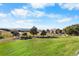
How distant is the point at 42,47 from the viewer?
6.88 feet

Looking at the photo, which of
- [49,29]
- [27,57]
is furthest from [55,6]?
[27,57]

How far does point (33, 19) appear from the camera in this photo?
82.7 inches

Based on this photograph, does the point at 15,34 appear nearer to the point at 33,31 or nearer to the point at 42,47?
the point at 33,31

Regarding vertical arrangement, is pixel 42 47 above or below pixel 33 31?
below

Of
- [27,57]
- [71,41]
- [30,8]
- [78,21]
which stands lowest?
[27,57]

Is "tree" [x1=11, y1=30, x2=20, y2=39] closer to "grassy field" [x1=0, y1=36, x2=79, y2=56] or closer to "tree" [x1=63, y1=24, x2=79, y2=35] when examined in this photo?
"grassy field" [x1=0, y1=36, x2=79, y2=56]

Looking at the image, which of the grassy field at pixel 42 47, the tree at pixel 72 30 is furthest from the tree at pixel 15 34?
the tree at pixel 72 30

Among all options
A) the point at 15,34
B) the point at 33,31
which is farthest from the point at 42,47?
the point at 15,34

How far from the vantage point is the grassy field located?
82.1 inches

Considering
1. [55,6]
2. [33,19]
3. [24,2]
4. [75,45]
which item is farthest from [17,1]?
[75,45]

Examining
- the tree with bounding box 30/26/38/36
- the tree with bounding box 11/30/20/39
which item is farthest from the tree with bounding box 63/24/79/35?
the tree with bounding box 11/30/20/39

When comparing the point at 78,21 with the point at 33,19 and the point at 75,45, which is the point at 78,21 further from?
the point at 33,19

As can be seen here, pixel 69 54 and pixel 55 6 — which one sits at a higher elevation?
pixel 55 6

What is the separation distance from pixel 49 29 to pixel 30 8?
0.25 m
